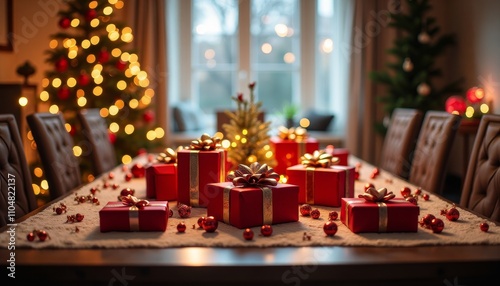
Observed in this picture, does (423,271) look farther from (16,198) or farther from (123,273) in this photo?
(16,198)

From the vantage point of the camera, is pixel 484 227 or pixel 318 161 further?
pixel 318 161

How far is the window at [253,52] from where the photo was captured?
232 inches

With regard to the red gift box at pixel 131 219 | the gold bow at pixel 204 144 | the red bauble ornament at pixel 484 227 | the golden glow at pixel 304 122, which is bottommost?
the golden glow at pixel 304 122

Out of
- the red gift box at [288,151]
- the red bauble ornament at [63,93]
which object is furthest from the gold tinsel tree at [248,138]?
the red bauble ornament at [63,93]

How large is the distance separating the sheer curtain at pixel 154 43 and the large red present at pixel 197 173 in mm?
3893

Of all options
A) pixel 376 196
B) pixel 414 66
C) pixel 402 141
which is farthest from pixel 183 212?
pixel 414 66

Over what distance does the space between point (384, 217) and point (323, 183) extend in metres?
0.43

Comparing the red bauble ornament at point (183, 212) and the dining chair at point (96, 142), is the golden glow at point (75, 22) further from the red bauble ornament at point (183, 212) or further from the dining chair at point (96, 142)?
the red bauble ornament at point (183, 212)

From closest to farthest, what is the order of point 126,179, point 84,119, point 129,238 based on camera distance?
point 129,238 → point 126,179 → point 84,119

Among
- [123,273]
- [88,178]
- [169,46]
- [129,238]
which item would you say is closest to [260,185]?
[129,238]

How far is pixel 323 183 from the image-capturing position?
1703 millimetres

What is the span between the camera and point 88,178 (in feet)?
15.9

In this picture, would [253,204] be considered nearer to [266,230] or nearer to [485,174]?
[266,230]

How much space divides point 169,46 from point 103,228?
449 cm
